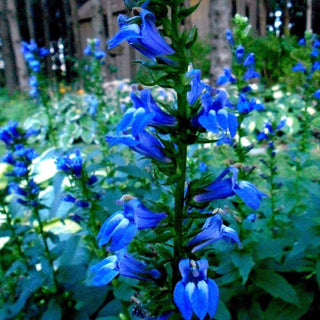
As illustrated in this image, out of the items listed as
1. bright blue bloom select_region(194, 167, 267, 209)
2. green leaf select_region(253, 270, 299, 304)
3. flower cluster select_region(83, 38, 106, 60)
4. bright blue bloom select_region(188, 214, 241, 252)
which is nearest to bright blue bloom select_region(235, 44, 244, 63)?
green leaf select_region(253, 270, 299, 304)

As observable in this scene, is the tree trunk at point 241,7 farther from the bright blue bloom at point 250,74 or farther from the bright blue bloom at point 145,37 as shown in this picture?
the bright blue bloom at point 145,37

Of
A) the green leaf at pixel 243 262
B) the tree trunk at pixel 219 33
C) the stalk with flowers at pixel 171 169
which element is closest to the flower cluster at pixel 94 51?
the tree trunk at pixel 219 33

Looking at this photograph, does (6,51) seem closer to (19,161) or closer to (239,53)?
(19,161)

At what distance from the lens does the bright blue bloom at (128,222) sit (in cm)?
118

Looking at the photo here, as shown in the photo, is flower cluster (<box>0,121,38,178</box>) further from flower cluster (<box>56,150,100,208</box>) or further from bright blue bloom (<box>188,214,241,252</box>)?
bright blue bloom (<box>188,214,241,252</box>)

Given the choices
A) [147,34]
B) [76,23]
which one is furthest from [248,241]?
[76,23]

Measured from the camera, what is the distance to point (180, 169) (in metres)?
1.29

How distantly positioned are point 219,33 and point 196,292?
27.0 feet

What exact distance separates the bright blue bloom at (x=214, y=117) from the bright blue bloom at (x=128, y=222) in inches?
14.3

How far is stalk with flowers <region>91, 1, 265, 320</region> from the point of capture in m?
1.14

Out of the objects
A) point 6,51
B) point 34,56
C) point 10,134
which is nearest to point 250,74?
point 10,134

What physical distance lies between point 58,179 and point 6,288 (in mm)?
1188

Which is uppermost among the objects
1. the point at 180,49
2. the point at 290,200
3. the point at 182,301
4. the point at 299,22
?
the point at 299,22

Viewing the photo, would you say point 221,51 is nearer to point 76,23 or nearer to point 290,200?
point 290,200
